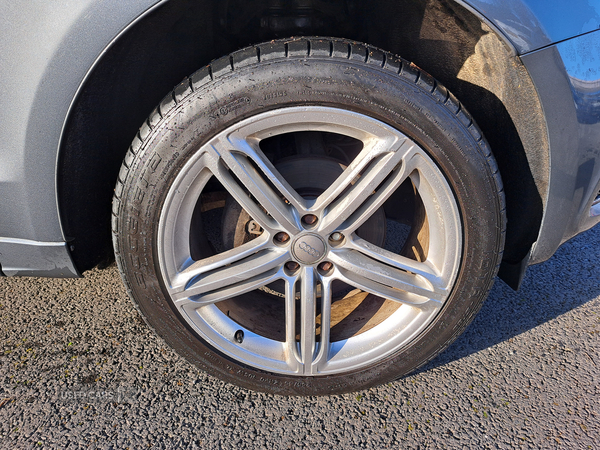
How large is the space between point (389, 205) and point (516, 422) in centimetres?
97

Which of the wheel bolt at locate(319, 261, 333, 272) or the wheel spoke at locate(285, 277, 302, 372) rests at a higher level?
the wheel bolt at locate(319, 261, 333, 272)

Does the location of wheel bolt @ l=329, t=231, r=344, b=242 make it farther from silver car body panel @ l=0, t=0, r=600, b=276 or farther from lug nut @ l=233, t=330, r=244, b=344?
silver car body panel @ l=0, t=0, r=600, b=276

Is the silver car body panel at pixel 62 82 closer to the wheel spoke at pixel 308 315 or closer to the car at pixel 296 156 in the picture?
the car at pixel 296 156

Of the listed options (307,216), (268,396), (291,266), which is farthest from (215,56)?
(268,396)

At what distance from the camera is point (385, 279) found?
4.72 feet

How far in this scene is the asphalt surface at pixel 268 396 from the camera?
1.43 metres

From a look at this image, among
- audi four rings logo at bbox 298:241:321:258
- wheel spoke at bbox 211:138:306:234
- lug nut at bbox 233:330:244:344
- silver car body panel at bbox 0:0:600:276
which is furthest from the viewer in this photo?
lug nut at bbox 233:330:244:344

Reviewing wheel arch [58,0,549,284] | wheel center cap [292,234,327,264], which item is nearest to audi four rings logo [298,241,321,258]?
wheel center cap [292,234,327,264]

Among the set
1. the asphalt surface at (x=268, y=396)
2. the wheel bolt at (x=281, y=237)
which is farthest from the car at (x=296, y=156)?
the asphalt surface at (x=268, y=396)

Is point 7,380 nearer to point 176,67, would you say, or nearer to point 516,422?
point 176,67

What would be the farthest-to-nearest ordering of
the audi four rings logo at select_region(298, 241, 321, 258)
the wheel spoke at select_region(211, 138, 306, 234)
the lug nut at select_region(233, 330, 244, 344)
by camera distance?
the lug nut at select_region(233, 330, 244, 344), the audi four rings logo at select_region(298, 241, 321, 258), the wheel spoke at select_region(211, 138, 306, 234)

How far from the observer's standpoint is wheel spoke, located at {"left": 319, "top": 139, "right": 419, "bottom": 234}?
51.2 inches

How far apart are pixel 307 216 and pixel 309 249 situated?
10cm

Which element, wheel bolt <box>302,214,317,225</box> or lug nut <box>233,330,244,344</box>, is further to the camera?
lug nut <box>233,330,244,344</box>
